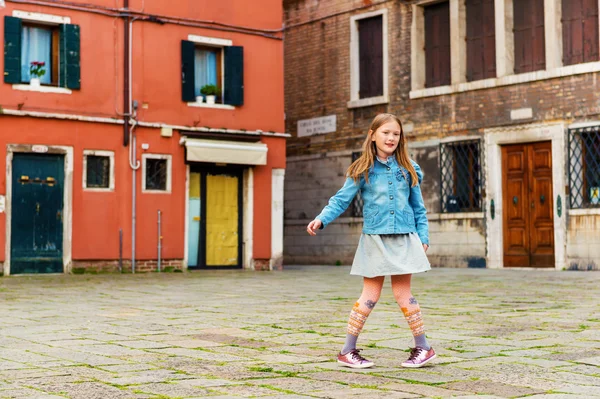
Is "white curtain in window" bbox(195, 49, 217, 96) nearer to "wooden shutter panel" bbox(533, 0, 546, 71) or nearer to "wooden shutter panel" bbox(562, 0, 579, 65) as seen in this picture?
"wooden shutter panel" bbox(533, 0, 546, 71)

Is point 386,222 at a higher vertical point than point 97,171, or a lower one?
lower

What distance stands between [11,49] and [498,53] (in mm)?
9635

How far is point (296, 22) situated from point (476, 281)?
1142cm

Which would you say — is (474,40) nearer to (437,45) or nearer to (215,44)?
(437,45)

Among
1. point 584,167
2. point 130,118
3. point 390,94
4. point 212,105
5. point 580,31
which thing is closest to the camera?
point 584,167

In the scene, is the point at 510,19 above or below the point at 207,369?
above

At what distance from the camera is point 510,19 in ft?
67.0

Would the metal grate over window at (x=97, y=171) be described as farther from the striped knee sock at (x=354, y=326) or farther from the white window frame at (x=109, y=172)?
the striped knee sock at (x=354, y=326)

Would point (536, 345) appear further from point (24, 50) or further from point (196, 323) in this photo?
point (24, 50)

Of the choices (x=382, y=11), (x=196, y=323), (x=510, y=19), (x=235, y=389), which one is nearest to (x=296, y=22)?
(x=382, y=11)

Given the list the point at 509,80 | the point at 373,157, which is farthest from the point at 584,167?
the point at 373,157

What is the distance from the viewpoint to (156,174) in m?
19.7

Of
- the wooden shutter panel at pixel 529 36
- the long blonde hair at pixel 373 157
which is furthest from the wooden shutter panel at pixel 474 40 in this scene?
the long blonde hair at pixel 373 157

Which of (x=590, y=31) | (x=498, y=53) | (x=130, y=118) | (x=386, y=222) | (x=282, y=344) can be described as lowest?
(x=282, y=344)
